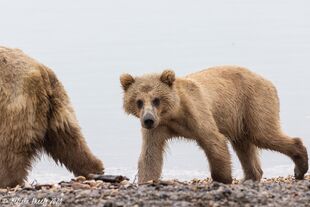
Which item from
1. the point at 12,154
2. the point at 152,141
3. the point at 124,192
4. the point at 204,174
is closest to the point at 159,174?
the point at 152,141

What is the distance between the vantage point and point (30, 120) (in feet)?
25.0

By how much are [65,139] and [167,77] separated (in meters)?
1.41

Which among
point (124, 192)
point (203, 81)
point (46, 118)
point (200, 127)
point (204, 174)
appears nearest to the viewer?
point (124, 192)

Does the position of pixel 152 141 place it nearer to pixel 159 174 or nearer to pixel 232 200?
pixel 159 174

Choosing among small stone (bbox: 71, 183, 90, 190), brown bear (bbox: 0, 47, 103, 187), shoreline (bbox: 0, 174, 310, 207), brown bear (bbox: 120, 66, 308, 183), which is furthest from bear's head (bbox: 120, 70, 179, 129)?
shoreline (bbox: 0, 174, 310, 207)

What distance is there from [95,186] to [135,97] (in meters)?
1.84

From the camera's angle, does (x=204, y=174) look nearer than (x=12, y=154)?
No

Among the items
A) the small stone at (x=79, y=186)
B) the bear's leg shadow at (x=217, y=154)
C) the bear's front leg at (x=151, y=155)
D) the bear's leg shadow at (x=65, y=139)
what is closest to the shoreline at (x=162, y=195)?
the small stone at (x=79, y=186)

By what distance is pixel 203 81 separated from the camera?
9.73m

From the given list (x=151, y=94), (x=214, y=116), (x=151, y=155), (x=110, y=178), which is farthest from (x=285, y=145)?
(x=110, y=178)

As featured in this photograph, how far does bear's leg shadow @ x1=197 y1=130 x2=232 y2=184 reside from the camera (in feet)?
29.0

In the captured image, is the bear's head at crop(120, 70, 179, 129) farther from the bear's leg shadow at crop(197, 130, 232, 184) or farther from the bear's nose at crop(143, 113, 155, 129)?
the bear's leg shadow at crop(197, 130, 232, 184)

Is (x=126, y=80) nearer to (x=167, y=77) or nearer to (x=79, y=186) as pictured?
(x=167, y=77)

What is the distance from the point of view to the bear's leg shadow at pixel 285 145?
32.3 feet
